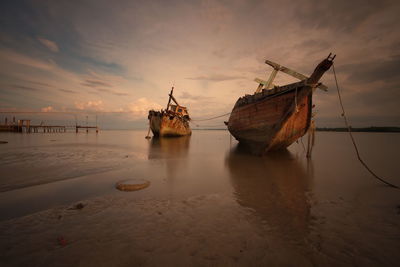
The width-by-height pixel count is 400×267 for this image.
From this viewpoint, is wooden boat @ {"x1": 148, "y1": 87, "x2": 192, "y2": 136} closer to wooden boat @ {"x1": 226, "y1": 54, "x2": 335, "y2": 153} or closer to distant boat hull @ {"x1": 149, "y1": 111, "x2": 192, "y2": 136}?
distant boat hull @ {"x1": 149, "y1": 111, "x2": 192, "y2": 136}

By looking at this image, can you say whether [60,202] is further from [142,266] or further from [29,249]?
[142,266]

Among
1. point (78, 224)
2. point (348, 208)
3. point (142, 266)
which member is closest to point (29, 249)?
point (78, 224)

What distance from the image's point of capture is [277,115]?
10.1 m

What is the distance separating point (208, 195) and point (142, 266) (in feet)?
9.40

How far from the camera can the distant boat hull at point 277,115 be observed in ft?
30.8

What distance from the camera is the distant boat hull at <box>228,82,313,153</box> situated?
9398 millimetres

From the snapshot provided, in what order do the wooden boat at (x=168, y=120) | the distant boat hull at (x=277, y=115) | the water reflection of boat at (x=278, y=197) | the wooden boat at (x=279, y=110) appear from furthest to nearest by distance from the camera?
the wooden boat at (x=168, y=120) < the distant boat hull at (x=277, y=115) < the wooden boat at (x=279, y=110) < the water reflection of boat at (x=278, y=197)

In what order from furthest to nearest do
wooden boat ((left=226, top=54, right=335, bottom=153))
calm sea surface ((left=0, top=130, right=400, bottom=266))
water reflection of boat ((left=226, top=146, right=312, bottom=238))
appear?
wooden boat ((left=226, top=54, right=335, bottom=153)) < water reflection of boat ((left=226, top=146, right=312, bottom=238)) < calm sea surface ((left=0, top=130, right=400, bottom=266))

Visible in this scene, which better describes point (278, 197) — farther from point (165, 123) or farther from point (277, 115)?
point (165, 123)

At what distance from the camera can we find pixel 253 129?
40.3 ft

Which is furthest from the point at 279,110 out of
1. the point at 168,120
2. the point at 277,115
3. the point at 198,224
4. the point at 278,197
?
the point at 168,120

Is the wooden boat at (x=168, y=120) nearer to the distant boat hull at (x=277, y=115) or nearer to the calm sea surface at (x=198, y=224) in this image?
the distant boat hull at (x=277, y=115)

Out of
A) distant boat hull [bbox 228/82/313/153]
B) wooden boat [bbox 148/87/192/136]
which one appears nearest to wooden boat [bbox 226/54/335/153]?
distant boat hull [bbox 228/82/313/153]

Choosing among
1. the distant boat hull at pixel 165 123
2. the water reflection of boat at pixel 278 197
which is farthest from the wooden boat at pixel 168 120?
Answer: the water reflection of boat at pixel 278 197
